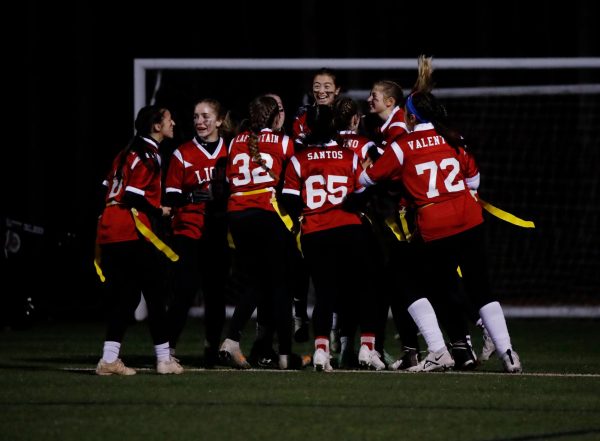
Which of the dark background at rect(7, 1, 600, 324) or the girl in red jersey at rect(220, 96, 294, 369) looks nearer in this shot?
the girl in red jersey at rect(220, 96, 294, 369)

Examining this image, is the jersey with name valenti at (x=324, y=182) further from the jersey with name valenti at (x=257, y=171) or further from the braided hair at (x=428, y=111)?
the braided hair at (x=428, y=111)

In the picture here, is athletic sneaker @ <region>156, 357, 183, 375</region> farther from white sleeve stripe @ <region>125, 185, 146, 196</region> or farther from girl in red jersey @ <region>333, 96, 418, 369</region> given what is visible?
girl in red jersey @ <region>333, 96, 418, 369</region>

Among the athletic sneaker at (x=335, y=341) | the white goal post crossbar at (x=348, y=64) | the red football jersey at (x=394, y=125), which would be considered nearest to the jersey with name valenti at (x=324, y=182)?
the red football jersey at (x=394, y=125)

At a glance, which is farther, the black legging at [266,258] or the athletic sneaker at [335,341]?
the athletic sneaker at [335,341]

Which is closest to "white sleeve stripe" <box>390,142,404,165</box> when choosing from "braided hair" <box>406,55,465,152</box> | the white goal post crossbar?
"braided hair" <box>406,55,465,152</box>

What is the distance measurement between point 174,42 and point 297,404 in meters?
15.2

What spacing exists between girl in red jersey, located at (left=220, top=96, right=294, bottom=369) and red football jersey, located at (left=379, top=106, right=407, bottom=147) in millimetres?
694

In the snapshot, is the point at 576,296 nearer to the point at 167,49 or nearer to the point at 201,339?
the point at 201,339

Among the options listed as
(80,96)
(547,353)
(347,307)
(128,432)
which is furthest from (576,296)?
(128,432)

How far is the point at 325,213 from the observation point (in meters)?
8.67

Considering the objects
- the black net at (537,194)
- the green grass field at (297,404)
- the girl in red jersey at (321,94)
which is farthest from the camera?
the black net at (537,194)

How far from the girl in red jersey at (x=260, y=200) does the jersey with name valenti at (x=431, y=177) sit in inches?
31.4

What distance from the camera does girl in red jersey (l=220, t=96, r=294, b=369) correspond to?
887cm

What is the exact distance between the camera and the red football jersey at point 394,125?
9047 millimetres
